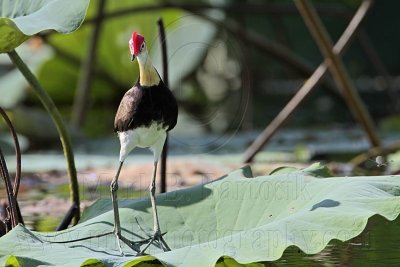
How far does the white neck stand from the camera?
201cm

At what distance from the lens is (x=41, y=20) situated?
214cm

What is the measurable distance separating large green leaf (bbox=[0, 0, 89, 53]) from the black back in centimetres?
20

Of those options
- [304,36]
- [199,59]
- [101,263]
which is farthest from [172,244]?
[304,36]

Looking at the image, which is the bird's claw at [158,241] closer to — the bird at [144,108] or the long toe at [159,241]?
the long toe at [159,241]

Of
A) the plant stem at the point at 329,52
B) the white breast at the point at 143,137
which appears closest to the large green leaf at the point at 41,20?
the white breast at the point at 143,137

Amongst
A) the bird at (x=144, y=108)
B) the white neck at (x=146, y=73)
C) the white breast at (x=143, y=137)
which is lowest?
the white breast at (x=143, y=137)

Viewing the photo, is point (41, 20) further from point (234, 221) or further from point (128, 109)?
point (234, 221)

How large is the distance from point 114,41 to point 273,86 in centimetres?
365

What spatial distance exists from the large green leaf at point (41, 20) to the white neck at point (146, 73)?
0.17 m

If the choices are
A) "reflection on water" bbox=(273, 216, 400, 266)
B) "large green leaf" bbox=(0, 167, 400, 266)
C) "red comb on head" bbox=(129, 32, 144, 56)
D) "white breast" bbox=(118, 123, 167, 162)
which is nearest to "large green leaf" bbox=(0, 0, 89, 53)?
"red comb on head" bbox=(129, 32, 144, 56)

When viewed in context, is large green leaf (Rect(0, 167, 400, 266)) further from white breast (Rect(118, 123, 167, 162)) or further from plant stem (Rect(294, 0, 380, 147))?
plant stem (Rect(294, 0, 380, 147))

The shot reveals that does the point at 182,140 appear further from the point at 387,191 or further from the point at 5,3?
the point at 387,191

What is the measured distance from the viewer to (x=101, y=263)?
1.88 metres

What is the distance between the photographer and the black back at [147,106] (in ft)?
6.57
